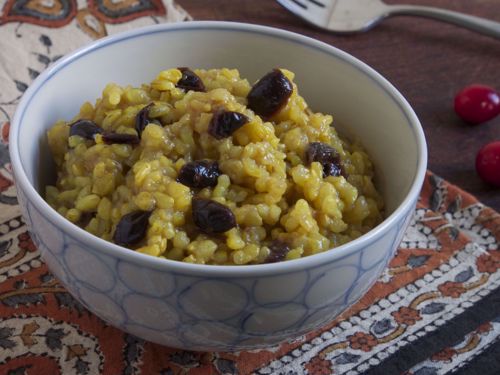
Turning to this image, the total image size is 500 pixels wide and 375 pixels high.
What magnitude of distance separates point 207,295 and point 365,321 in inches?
25.0

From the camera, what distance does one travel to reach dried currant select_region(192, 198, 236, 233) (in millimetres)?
1357

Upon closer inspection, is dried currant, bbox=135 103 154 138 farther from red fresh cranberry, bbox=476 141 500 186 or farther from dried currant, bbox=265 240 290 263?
red fresh cranberry, bbox=476 141 500 186

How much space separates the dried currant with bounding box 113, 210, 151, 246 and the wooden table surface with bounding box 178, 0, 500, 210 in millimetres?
1262

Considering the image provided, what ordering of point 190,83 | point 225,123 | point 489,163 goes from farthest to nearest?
point 489,163
point 190,83
point 225,123

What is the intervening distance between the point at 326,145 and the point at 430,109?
3.65 ft

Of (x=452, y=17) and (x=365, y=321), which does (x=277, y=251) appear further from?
(x=452, y=17)

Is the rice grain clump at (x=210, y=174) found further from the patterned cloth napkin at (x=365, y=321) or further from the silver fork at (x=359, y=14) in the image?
the silver fork at (x=359, y=14)

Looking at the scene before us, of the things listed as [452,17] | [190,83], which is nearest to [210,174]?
[190,83]

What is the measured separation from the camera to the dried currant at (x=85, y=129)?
157 centimetres

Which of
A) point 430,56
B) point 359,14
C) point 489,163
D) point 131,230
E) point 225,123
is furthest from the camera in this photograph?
point 359,14

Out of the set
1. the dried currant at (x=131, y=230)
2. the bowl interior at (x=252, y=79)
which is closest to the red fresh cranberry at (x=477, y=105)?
the bowl interior at (x=252, y=79)

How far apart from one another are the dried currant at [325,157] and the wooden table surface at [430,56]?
0.86 metres

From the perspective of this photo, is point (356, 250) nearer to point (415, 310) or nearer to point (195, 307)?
point (195, 307)

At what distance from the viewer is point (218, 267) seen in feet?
3.99
